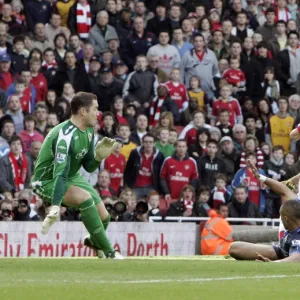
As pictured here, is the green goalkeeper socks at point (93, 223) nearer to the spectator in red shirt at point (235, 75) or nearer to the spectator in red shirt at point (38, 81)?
the spectator in red shirt at point (38, 81)

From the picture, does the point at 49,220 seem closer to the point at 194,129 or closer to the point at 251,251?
the point at 251,251

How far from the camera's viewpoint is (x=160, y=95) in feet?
76.8

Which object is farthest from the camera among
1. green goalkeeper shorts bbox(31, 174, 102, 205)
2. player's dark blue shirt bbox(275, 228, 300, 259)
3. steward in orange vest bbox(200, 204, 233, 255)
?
steward in orange vest bbox(200, 204, 233, 255)

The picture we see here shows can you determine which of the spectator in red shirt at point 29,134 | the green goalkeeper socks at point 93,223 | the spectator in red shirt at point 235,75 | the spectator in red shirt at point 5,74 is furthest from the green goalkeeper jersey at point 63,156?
the spectator in red shirt at point 235,75

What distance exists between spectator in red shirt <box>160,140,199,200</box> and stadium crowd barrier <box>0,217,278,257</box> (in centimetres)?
143

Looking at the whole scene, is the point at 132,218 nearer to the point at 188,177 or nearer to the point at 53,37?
the point at 188,177

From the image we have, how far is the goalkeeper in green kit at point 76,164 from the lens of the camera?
13508mm

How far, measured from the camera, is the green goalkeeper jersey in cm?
1347

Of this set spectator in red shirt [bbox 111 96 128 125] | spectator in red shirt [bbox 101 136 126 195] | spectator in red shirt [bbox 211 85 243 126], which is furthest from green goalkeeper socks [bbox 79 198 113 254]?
spectator in red shirt [bbox 211 85 243 126]

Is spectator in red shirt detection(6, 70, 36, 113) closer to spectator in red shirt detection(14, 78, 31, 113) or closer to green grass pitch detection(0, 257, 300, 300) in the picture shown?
spectator in red shirt detection(14, 78, 31, 113)

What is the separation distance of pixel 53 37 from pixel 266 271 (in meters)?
13.5

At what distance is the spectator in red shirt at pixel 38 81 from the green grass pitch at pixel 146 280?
9.62 metres

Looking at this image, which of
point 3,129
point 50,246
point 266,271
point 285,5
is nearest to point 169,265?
point 266,271

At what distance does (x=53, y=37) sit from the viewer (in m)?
24.3
